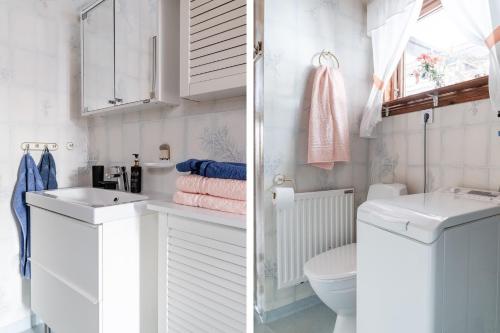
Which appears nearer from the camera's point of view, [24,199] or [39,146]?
→ [24,199]

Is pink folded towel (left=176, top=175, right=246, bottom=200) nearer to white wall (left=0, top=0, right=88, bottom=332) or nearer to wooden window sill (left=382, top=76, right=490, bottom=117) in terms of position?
wooden window sill (left=382, top=76, right=490, bottom=117)

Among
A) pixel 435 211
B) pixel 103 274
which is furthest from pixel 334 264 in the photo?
pixel 103 274

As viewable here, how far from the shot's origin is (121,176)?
5.62ft

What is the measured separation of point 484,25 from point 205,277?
963mm

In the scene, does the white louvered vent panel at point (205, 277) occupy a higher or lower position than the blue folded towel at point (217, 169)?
lower

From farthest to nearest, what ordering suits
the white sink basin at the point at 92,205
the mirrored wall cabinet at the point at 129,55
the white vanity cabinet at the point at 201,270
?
the mirrored wall cabinet at the point at 129,55 → the white sink basin at the point at 92,205 → the white vanity cabinet at the point at 201,270

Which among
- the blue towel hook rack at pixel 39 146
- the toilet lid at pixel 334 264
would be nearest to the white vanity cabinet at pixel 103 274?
the blue towel hook rack at pixel 39 146

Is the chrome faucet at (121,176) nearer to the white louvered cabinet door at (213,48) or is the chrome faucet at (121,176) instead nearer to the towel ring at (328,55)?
the white louvered cabinet door at (213,48)

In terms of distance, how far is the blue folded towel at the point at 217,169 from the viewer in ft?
3.14

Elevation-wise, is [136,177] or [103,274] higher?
[136,177]

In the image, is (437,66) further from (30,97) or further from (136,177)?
(30,97)

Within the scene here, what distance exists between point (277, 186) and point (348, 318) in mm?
157

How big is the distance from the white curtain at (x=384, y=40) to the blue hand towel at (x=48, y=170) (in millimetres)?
2023

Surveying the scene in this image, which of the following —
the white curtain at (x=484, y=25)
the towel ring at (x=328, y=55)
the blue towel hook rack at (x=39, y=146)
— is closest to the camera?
the white curtain at (x=484, y=25)
